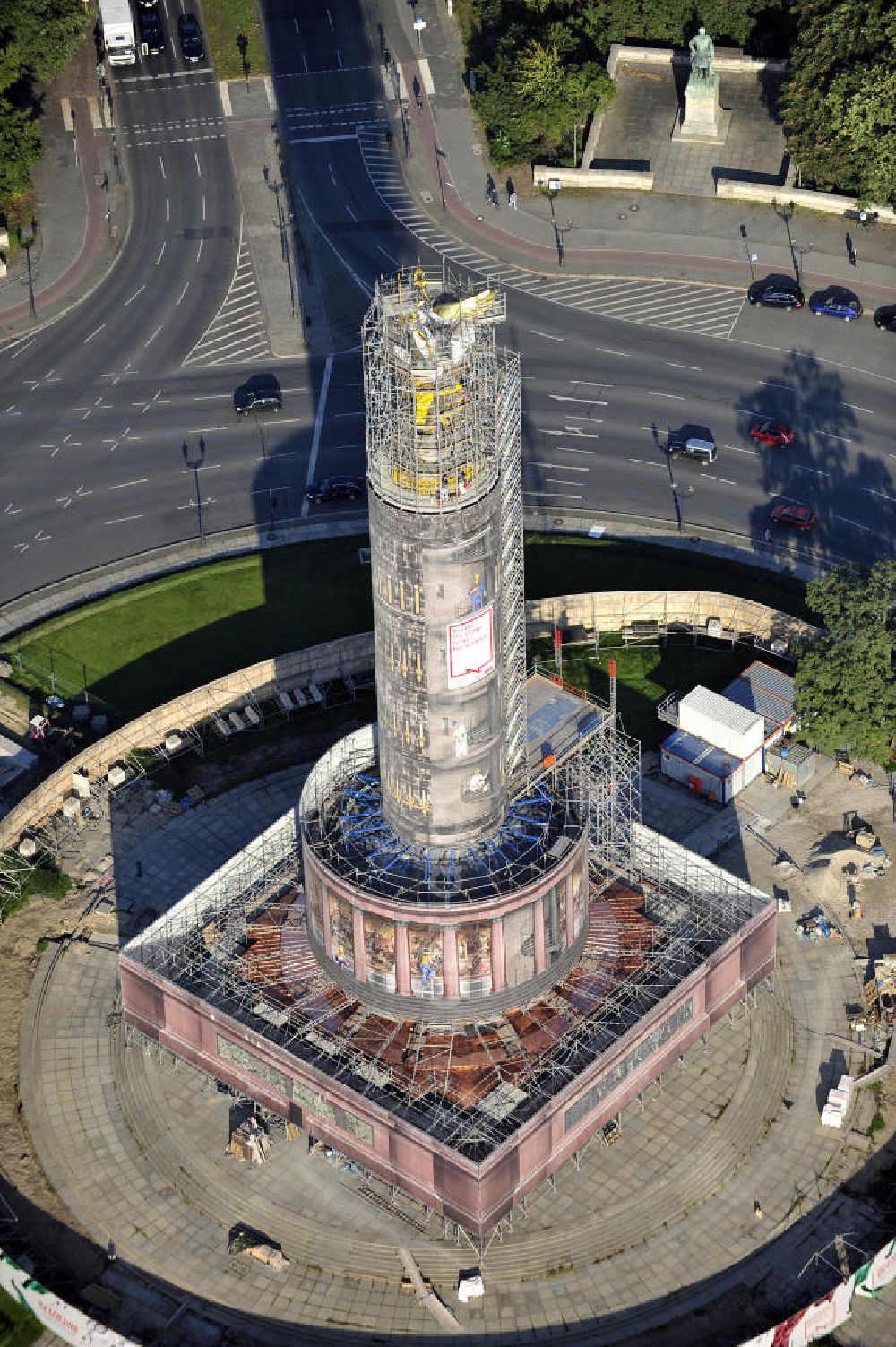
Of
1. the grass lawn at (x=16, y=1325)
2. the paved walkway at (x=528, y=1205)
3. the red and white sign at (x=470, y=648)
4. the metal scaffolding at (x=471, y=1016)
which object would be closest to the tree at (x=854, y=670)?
the paved walkway at (x=528, y=1205)

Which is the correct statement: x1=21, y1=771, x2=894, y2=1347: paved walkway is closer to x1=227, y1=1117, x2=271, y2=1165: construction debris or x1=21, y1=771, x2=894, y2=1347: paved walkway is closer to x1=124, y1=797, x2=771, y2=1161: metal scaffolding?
x1=227, y1=1117, x2=271, y2=1165: construction debris

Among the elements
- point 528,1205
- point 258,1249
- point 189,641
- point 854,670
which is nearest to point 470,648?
point 528,1205

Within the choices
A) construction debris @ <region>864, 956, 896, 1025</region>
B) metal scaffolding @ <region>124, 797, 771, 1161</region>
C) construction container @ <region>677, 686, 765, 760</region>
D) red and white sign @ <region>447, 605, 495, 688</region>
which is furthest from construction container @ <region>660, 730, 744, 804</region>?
red and white sign @ <region>447, 605, 495, 688</region>

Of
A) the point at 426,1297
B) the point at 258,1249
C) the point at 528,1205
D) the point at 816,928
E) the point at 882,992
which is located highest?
the point at 816,928

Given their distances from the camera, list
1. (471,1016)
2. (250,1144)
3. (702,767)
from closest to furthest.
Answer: (471,1016)
(250,1144)
(702,767)

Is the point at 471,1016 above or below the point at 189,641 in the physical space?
below

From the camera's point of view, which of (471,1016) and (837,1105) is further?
(837,1105)

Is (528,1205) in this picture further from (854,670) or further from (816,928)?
(854,670)
